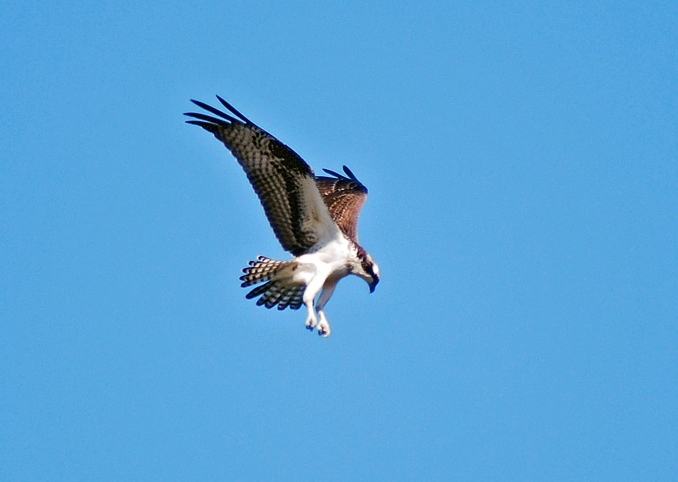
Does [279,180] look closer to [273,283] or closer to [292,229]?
[292,229]

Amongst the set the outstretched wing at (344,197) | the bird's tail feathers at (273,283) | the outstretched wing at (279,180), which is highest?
the outstretched wing at (344,197)

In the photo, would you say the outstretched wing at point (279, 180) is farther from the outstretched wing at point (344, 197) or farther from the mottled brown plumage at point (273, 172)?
the outstretched wing at point (344, 197)

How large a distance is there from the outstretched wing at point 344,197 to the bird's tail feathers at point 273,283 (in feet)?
3.32

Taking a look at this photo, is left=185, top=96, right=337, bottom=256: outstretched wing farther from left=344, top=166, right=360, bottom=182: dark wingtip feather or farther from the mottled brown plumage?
left=344, top=166, right=360, bottom=182: dark wingtip feather

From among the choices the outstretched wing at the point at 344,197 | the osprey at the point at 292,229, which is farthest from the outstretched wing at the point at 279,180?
the outstretched wing at the point at 344,197

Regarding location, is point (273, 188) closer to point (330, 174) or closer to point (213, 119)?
point (213, 119)

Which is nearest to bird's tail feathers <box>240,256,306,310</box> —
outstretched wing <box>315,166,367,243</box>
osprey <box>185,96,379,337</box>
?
osprey <box>185,96,379,337</box>

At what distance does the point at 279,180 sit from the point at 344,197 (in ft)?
9.26

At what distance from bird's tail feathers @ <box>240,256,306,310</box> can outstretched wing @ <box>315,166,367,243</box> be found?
1.01 metres

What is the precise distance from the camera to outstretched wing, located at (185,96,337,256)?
44.5ft

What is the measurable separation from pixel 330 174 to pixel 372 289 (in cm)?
316

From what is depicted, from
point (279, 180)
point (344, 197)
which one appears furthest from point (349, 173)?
point (279, 180)

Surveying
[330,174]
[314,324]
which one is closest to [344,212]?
[330,174]

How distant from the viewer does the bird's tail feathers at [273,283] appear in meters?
14.6
